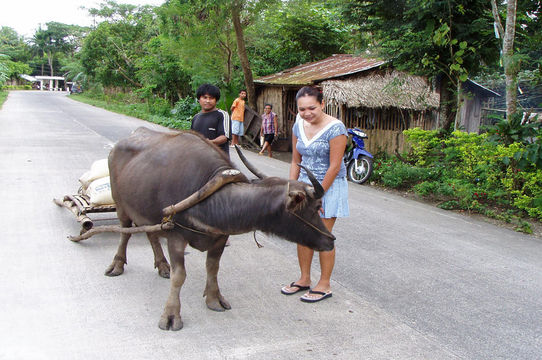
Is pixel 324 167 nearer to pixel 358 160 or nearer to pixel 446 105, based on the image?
pixel 358 160

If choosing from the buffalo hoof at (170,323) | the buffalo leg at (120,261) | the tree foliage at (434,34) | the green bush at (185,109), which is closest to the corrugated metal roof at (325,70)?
the tree foliage at (434,34)

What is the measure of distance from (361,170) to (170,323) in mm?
7280

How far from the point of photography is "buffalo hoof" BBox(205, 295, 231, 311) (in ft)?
12.1

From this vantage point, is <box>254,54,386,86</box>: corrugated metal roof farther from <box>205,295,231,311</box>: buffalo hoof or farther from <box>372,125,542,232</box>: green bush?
<box>205,295,231,311</box>: buffalo hoof

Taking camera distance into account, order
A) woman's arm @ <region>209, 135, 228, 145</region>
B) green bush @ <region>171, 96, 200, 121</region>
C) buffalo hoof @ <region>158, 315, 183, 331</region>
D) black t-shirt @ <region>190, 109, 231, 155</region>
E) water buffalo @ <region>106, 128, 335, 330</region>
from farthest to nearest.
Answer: green bush @ <region>171, 96, 200, 121</region> → black t-shirt @ <region>190, 109, 231, 155</region> → woman's arm @ <region>209, 135, 228, 145</region> → buffalo hoof @ <region>158, 315, 183, 331</region> → water buffalo @ <region>106, 128, 335, 330</region>

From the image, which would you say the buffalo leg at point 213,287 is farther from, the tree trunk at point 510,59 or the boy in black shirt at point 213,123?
the tree trunk at point 510,59

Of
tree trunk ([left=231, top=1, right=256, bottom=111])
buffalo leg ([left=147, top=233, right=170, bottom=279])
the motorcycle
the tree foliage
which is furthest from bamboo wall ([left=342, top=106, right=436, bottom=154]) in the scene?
buffalo leg ([left=147, top=233, right=170, bottom=279])

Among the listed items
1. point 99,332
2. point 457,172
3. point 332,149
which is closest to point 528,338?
point 332,149

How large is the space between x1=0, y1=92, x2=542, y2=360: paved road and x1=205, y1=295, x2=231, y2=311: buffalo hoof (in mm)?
71

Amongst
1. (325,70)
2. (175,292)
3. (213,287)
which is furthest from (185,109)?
(175,292)

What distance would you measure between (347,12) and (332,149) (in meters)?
7.58

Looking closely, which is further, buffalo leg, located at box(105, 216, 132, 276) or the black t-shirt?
the black t-shirt

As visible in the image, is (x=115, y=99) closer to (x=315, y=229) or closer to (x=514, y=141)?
(x=514, y=141)

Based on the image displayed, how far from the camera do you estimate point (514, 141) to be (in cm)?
738
